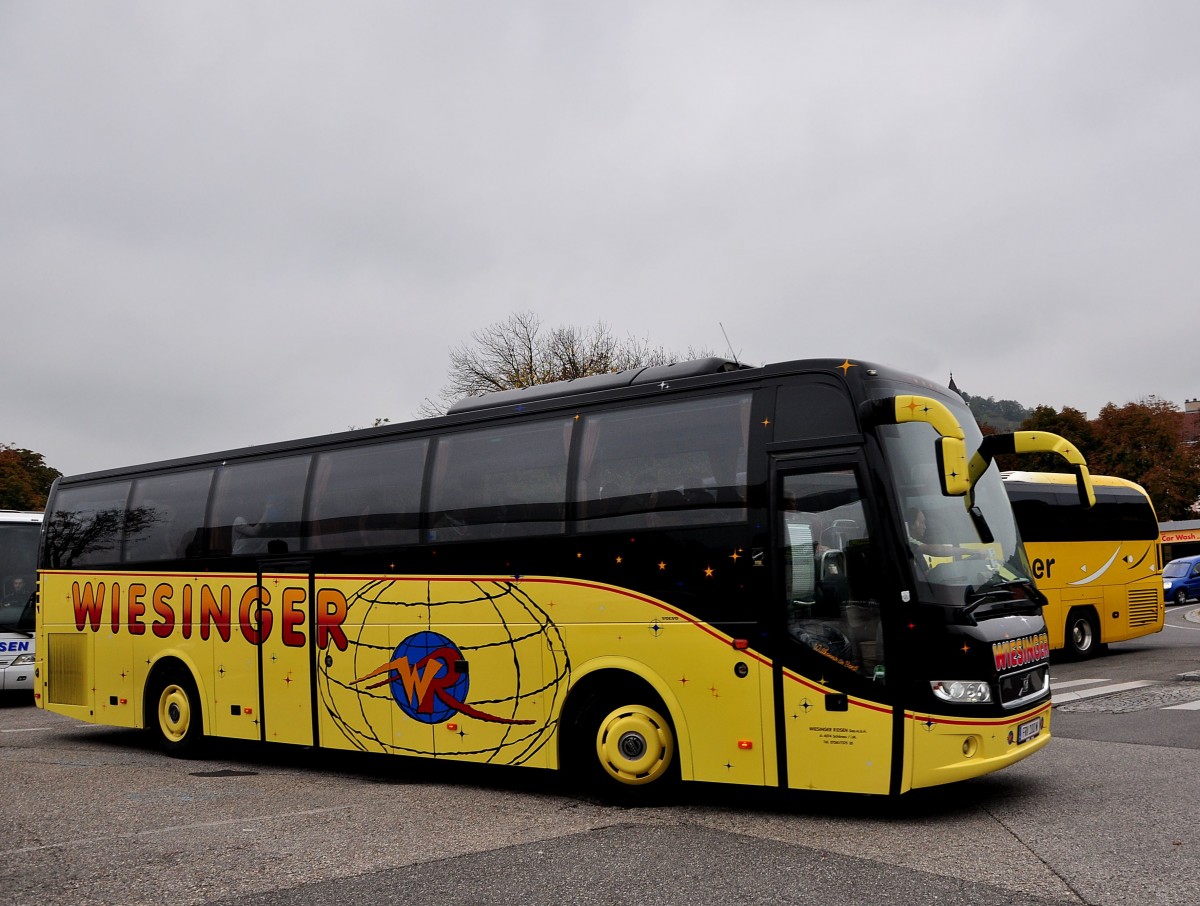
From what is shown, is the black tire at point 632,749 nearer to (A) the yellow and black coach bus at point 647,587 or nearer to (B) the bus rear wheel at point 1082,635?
(A) the yellow and black coach bus at point 647,587

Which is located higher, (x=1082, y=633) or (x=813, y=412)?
(x=813, y=412)

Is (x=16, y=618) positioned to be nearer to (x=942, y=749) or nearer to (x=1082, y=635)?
(x=942, y=749)

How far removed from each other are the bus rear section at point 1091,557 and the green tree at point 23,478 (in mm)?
55387

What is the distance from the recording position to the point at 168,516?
42.3ft

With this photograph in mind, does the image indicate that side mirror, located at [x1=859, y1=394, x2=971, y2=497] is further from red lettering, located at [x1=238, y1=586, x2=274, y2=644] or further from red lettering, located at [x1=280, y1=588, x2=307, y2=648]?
red lettering, located at [x1=238, y1=586, x2=274, y2=644]

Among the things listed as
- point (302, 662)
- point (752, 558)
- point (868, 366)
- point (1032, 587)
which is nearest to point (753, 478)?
point (752, 558)

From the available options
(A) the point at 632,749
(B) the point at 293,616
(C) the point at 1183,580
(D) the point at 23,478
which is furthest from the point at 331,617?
(D) the point at 23,478

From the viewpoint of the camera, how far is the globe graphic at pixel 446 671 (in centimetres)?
917

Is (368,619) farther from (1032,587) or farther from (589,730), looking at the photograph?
(1032,587)

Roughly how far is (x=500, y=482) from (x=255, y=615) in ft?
12.2

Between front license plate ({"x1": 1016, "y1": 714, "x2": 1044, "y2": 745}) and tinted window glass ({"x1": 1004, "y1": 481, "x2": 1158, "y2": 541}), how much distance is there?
39.4 feet

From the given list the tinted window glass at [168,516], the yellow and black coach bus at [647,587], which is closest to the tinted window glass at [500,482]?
the yellow and black coach bus at [647,587]

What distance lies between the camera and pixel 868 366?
25.8 ft

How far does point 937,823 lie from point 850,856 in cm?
114
